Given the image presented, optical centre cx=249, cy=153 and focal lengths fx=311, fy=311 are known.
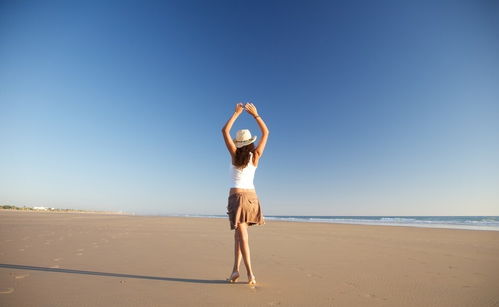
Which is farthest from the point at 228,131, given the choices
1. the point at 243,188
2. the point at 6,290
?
the point at 6,290

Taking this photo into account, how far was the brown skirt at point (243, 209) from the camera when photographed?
3.98 metres

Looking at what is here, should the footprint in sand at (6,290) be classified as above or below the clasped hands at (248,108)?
below

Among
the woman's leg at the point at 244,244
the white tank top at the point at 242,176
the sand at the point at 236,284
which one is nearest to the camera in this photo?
the sand at the point at 236,284

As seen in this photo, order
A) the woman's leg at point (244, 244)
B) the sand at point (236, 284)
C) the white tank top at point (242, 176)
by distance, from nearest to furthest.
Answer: the sand at point (236, 284)
the woman's leg at point (244, 244)
the white tank top at point (242, 176)

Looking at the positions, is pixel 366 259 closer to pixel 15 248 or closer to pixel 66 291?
pixel 66 291

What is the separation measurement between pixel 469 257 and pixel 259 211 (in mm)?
5425

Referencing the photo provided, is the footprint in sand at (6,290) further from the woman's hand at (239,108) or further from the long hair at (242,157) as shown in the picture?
the woman's hand at (239,108)

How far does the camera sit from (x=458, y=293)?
3.77m

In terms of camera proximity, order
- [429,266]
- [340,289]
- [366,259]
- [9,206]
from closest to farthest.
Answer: [340,289], [429,266], [366,259], [9,206]

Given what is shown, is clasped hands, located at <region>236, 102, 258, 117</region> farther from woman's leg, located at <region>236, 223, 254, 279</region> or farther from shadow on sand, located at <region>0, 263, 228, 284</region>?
shadow on sand, located at <region>0, 263, 228, 284</region>

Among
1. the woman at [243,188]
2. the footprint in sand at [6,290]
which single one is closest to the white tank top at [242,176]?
the woman at [243,188]

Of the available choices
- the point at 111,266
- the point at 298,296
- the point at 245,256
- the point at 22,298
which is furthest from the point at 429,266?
the point at 22,298

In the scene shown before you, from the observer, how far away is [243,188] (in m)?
4.10

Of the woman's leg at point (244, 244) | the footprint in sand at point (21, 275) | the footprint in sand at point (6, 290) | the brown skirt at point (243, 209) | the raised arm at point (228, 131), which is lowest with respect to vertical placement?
the footprint in sand at point (21, 275)
